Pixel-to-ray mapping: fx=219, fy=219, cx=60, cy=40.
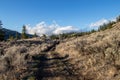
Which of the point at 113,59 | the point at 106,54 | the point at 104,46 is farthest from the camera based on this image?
the point at 104,46

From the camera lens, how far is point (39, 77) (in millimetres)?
15609

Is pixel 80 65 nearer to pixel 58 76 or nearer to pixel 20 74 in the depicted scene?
pixel 58 76

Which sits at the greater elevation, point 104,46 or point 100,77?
point 104,46

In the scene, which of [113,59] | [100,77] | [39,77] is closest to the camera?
[100,77]

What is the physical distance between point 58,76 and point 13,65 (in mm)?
4857

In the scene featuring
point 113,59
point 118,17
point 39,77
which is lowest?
point 39,77

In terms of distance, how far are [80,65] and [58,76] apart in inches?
132

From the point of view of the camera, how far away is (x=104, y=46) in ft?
69.1

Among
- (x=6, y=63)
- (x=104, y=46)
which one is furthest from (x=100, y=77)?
A: (x=6, y=63)

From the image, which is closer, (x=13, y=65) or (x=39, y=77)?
(x=39, y=77)

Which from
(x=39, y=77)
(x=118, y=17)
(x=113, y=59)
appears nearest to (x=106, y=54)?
(x=113, y=59)

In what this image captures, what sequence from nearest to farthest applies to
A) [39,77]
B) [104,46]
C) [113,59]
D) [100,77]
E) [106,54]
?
1. [100,77]
2. [39,77]
3. [113,59]
4. [106,54]
5. [104,46]

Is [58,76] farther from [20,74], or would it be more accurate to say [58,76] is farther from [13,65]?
[13,65]

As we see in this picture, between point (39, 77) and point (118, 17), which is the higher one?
point (118, 17)
